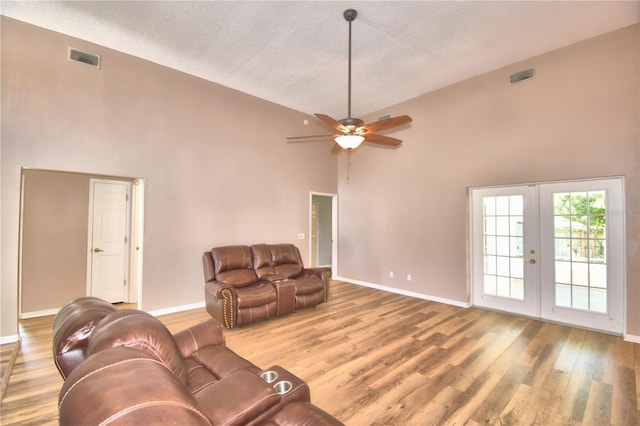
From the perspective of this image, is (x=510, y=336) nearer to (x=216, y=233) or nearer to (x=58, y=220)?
(x=216, y=233)

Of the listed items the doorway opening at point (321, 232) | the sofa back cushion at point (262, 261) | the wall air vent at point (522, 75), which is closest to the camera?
the wall air vent at point (522, 75)

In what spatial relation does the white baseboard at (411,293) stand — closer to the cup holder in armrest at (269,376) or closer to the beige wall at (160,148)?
the beige wall at (160,148)

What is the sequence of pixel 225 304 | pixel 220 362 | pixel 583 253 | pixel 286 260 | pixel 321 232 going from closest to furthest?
pixel 220 362
pixel 225 304
pixel 583 253
pixel 286 260
pixel 321 232

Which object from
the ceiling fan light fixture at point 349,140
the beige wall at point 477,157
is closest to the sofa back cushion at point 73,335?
the ceiling fan light fixture at point 349,140

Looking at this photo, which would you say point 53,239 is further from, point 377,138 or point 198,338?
point 377,138

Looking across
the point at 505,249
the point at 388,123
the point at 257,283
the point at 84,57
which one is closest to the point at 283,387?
the point at 388,123

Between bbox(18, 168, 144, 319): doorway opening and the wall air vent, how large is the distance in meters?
5.85

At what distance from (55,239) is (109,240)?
69 cm

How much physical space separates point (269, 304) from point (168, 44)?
3.85 m

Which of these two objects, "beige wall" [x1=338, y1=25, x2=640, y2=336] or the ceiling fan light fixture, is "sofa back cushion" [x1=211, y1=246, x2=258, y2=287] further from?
"beige wall" [x1=338, y1=25, x2=640, y2=336]

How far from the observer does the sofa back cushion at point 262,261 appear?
458 centimetres

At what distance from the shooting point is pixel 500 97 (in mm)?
4348

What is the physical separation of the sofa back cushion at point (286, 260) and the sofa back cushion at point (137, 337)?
3.20 meters

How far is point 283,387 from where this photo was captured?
144cm
